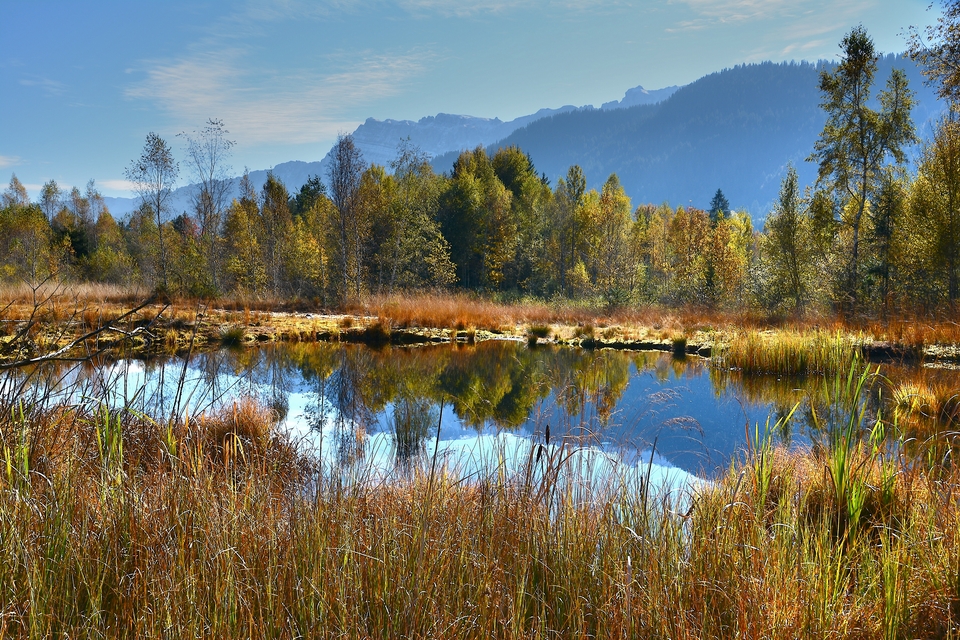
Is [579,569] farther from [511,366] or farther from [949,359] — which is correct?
[949,359]

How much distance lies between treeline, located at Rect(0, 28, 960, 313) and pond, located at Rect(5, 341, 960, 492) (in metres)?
6.48

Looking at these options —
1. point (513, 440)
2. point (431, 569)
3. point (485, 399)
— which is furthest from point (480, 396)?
point (431, 569)

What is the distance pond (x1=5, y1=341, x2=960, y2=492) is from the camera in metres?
4.14

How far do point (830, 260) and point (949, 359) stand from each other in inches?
425

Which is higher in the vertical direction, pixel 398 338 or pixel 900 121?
pixel 900 121

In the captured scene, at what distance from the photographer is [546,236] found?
3616cm

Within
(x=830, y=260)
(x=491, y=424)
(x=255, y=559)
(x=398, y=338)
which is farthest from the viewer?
(x=830, y=260)

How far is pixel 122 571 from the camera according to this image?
190 centimetres

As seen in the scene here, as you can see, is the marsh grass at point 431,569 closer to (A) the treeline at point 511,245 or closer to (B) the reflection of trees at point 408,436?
(B) the reflection of trees at point 408,436

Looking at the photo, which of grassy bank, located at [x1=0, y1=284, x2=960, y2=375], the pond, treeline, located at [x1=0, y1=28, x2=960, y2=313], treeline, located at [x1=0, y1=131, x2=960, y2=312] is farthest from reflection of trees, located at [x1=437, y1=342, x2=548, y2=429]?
treeline, located at [x1=0, y1=131, x2=960, y2=312]

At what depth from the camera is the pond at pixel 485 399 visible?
4.14 metres

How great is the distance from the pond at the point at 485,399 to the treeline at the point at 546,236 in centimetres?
648

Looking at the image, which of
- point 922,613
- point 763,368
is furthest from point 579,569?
point 763,368

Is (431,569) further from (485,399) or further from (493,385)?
(493,385)
